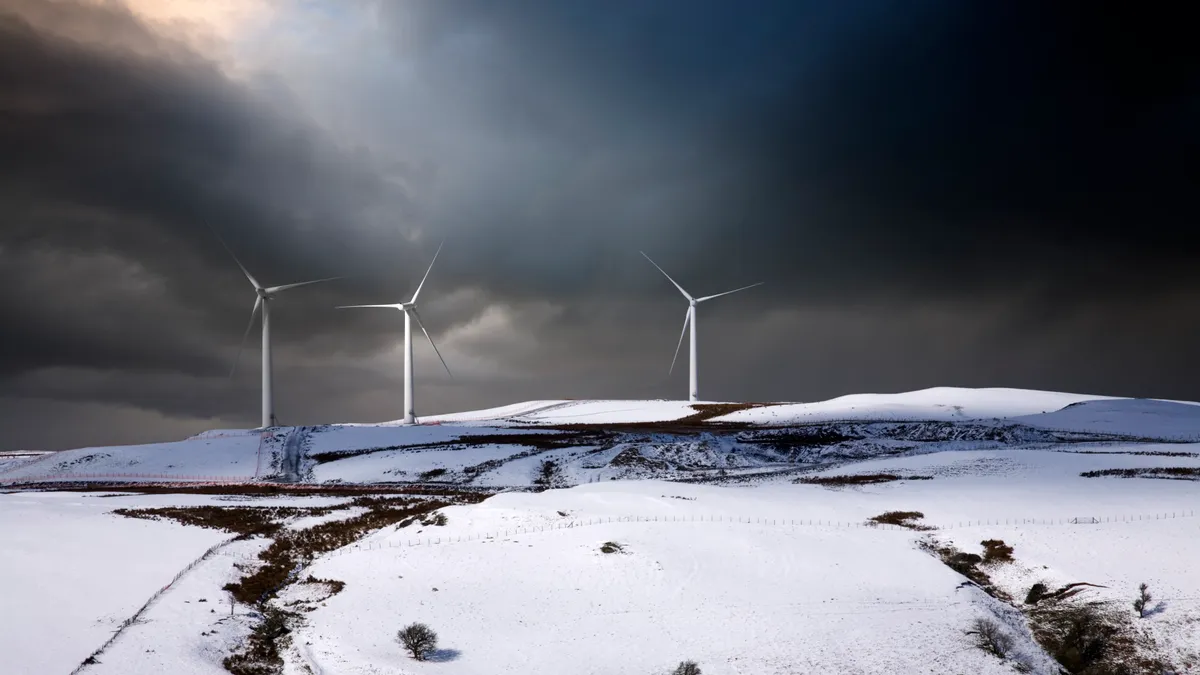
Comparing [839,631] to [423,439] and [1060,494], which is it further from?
[423,439]

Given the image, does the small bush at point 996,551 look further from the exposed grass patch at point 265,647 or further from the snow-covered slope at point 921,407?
the snow-covered slope at point 921,407

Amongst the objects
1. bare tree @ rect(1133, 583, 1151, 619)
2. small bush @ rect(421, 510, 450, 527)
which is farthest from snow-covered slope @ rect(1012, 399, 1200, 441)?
small bush @ rect(421, 510, 450, 527)

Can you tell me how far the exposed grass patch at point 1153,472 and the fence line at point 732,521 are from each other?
16.0 meters

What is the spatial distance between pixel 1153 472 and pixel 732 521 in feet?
125

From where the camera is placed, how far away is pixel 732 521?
143ft

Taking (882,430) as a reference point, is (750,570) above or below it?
below

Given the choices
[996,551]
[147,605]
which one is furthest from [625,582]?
[147,605]

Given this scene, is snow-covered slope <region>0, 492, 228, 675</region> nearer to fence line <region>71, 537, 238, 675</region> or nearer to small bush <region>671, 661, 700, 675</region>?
fence line <region>71, 537, 238, 675</region>

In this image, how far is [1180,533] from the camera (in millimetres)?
38750

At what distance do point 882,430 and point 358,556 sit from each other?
68.1m

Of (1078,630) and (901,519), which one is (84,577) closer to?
(1078,630)

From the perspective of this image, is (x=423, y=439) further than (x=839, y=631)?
Yes

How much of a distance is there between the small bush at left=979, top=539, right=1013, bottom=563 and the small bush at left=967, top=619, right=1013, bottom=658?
8.72 meters

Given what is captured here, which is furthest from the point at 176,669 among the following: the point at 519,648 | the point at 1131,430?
the point at 1131,430
